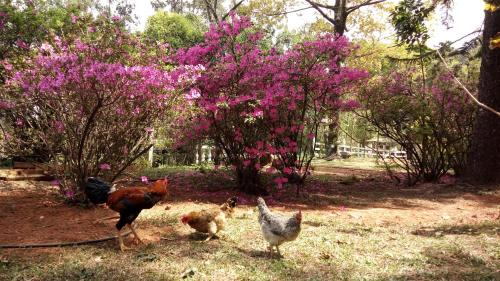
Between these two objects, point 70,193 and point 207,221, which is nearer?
point 207,221

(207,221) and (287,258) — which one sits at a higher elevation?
(207,221)

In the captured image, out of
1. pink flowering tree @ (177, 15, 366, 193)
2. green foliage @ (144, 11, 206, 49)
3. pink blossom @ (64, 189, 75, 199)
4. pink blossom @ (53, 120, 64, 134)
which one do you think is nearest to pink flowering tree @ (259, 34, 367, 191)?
pink flowering tree @ (177, 15, 366, 193)

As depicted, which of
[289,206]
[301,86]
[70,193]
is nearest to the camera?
[70,193]

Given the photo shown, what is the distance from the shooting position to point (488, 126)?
416 inches

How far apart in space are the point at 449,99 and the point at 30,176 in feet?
36.0

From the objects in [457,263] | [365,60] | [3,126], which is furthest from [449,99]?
[365,60]

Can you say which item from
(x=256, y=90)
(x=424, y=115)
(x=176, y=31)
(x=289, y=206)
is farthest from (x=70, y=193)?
(x=176, y=31)

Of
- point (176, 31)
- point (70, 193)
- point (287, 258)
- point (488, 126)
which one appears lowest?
point (287, 258)

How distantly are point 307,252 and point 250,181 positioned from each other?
4.13 m

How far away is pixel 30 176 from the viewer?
35.9 feet

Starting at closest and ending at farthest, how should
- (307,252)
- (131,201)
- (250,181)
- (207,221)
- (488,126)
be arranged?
1. (131,201)
2. (307,252)
3. (207,221)
4. (250,181)
5. (488,126)

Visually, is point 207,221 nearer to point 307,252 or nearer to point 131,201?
point 131,201

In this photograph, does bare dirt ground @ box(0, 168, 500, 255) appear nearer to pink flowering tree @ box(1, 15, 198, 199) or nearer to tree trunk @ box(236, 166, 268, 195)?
tree trunk @ box(236, 166, 268, 195)

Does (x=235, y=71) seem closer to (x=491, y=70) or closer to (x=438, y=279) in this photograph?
(x=438, y=279)
